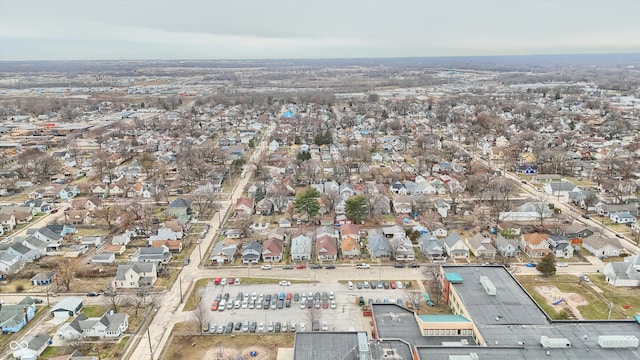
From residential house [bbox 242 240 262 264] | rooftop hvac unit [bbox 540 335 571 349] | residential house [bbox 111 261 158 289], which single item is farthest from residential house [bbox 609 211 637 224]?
residential house [bbox 111 261 158 289]

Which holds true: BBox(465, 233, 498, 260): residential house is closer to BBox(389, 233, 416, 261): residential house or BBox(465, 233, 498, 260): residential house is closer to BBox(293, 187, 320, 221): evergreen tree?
BBox(389, 233, 416, 261): residential house

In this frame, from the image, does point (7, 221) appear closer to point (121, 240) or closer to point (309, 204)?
point (121, 240)

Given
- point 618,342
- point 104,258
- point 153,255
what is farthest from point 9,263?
point 618,342

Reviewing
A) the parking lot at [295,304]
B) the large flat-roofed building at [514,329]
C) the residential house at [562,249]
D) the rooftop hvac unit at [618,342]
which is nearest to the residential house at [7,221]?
the parking lot at [295,304]

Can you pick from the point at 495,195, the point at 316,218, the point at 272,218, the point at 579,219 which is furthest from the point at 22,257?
the point at 579,219

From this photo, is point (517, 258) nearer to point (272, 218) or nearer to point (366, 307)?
point (366, 307)

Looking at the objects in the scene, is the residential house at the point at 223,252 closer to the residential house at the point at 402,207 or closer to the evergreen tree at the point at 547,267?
the residential house at the point at 402,207
